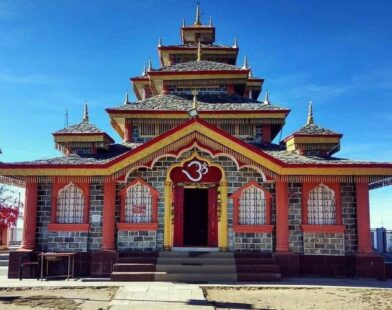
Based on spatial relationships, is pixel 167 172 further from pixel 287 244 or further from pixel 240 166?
pixel 287 244

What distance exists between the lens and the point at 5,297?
12.2 m

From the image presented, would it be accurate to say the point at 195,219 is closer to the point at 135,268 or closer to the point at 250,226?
the point at 250,226

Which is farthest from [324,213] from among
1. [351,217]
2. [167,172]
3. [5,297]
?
[5,297]

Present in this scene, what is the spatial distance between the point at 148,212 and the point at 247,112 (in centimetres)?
563

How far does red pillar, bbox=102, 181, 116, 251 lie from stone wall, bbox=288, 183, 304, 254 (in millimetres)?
6172

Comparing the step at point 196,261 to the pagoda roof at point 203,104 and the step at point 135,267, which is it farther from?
the pagoda roof at point 203,104

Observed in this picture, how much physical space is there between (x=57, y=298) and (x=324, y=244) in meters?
9.13

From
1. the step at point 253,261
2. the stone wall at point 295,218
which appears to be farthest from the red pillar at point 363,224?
the step at point 253,261

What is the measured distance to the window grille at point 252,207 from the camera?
1647cm

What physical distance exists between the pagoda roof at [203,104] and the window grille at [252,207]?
3.79m

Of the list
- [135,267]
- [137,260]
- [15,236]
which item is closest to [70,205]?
[137,260]

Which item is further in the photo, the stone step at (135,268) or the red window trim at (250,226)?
the red window trim at (250,226)

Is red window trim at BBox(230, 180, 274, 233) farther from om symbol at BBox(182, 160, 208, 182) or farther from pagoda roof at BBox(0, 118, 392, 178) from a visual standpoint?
om symbol at BBox(182, 160, 208, 182)

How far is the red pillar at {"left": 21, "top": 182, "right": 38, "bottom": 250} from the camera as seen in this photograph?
16.2 metres
